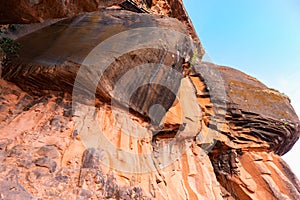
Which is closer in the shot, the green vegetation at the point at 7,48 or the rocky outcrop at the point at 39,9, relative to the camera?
the rocky outcrop at the point at 39,9

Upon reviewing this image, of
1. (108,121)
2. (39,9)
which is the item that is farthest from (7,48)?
(108,121)

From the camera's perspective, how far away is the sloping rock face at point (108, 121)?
4.07 m

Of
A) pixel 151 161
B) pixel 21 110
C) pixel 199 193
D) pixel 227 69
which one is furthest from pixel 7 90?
pixel 227 69

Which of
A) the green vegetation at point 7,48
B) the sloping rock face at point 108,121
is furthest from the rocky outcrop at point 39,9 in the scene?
the sloping rock face at point 108,121

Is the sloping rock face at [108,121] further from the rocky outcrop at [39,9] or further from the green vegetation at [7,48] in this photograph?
the rocky outcrop at [39,9]

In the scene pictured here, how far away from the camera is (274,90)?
42.9 feet

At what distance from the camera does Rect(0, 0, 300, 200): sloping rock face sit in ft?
13.4

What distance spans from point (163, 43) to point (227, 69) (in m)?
8.52

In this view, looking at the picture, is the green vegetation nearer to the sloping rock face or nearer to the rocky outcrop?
the sloping rock face

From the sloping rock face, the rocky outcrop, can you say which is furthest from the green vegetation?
the rocky outcrop

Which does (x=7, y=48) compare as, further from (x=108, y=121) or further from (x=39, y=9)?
(x=108, y=121)

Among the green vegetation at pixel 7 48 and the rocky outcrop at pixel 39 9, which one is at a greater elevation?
the green vegetation at pixel 7 48

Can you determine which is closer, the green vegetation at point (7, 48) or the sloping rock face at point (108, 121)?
the sloping rock face at point (108, 121)

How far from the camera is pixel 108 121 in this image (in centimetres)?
555
